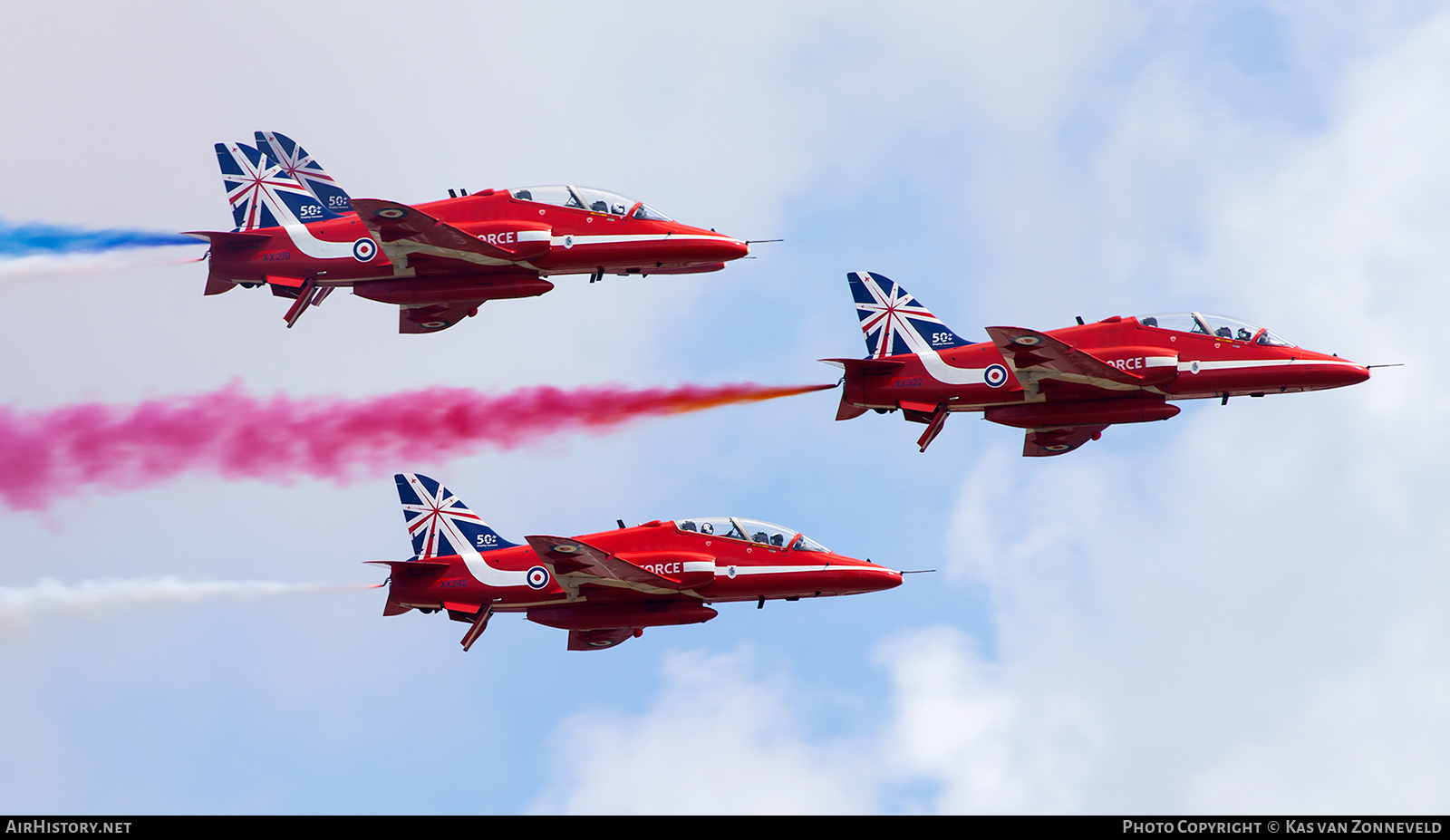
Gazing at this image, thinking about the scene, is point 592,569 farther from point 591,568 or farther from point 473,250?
point 473,250

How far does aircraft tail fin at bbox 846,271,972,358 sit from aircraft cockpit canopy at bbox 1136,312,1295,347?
5.20 metres

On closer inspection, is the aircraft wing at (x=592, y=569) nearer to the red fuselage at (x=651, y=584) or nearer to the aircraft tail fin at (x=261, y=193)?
the red fuselage at (x=651, y=584)

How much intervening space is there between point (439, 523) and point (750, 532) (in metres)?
8.12

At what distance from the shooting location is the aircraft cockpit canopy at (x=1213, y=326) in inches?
2319

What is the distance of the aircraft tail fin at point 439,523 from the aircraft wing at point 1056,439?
14505 mm

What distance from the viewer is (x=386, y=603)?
56.8 metres

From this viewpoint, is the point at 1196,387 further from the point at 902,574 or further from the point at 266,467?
the point at 266,467

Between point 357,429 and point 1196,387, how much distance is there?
23005mm

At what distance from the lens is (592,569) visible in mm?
56281

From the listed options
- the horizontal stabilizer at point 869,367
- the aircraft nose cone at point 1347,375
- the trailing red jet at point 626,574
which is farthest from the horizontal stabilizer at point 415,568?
the aircraft nose cone at point 1347,375

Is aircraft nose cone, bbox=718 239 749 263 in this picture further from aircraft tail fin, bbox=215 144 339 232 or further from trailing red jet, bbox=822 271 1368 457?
aircraft tail fin, bbox=215 144 339 232

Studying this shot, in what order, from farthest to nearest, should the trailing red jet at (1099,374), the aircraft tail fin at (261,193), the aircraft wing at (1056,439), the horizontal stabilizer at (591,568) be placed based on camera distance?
the aircraft wing at (1056,439) < the aircraft tail fin at (261,193) < the trailing red jet at (1099,374) < the horizontal stabilizer at (591,568)

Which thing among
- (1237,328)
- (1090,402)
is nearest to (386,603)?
(1090,402)

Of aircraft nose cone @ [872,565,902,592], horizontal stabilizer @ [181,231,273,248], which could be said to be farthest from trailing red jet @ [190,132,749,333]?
aircraft nose cone @ [872,565,902,592]
